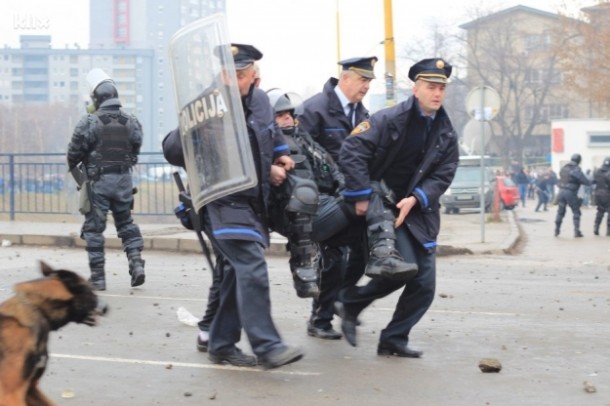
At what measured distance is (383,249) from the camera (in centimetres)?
696

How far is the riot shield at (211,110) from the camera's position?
639 cm

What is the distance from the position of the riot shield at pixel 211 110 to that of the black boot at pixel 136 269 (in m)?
4.27

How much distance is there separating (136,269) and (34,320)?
593cm

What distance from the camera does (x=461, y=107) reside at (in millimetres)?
89312

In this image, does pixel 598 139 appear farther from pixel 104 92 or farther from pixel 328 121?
pixel 328 121

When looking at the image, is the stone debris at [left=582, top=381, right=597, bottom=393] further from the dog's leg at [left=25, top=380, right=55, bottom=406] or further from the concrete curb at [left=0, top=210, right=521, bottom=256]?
the concrete curb at [left=0, top=210, right=521, bottom=256]

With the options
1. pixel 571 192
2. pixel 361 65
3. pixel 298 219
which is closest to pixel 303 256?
pixel 298 219

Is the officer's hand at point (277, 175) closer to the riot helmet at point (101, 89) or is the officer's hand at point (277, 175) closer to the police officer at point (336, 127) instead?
the police officer at point (336, 127)

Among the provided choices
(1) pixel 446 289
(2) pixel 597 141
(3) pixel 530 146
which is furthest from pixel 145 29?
(1) pixel 446 289

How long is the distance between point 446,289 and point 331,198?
14.0ft

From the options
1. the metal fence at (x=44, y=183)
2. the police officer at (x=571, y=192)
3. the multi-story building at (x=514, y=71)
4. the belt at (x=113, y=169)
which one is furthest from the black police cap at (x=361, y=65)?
the multi-story building at (x=514, y=71)

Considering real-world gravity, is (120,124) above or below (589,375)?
above

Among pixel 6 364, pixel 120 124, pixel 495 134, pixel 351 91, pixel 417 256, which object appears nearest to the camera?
pixel 6 364

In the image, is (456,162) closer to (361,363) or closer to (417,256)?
(417,256)
